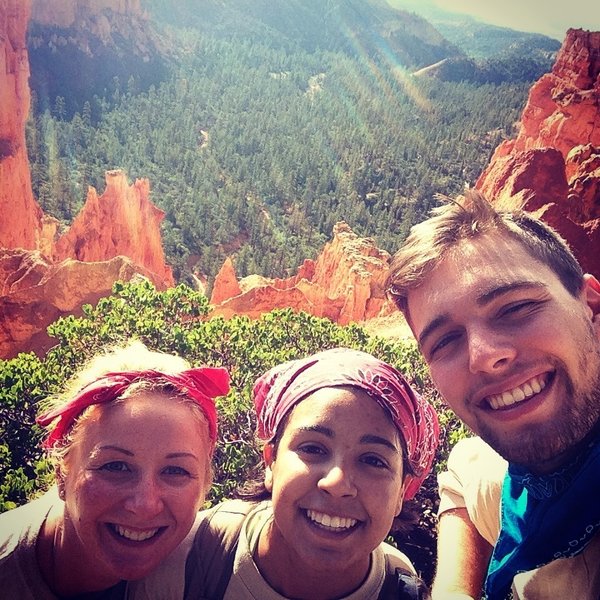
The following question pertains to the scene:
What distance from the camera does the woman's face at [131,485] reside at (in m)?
1.28

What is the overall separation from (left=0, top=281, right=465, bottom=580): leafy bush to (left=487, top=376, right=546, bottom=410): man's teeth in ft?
2.72

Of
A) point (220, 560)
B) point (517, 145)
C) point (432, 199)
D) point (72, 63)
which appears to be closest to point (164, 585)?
point (220, 560)

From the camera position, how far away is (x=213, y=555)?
1380mm

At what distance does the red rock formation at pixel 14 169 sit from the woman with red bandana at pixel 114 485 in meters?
3.78

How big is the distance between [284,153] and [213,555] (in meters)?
4.16

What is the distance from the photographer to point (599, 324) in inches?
50.1

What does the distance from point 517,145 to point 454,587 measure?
18.5 ft

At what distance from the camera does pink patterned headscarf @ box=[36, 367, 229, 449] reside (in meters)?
1.38

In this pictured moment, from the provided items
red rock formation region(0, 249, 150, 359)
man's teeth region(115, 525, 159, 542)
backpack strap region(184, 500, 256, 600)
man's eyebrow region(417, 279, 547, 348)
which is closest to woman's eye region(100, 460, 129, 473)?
man's teeth region(115, 525, 159, 542)

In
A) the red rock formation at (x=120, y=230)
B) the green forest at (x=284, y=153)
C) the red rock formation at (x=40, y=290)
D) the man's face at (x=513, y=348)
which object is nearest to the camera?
the man's face at (x=513, y=348)

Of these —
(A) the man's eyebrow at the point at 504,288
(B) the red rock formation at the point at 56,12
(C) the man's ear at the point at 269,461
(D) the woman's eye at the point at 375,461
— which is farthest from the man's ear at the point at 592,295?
(B) the red rock formation at the point at 56,12

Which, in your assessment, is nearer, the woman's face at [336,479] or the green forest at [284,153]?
the woman's face at [336,479]

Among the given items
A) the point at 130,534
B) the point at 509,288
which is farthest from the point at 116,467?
the point at 509,288

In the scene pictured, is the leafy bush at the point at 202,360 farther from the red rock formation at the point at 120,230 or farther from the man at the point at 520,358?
the red rock formation at the point at 120,230
